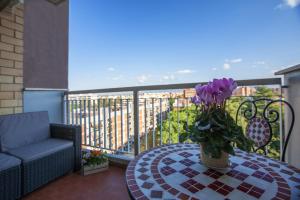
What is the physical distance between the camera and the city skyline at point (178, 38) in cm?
837

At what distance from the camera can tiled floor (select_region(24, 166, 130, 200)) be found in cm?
171

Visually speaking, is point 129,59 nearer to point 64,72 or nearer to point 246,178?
point 64,72

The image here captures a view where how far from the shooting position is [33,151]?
1.76 m

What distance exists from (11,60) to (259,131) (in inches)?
124

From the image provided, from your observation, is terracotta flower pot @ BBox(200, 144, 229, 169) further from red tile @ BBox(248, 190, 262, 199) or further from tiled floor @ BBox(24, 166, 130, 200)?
tiled floor @ BBox(24, 166, 130, 200)

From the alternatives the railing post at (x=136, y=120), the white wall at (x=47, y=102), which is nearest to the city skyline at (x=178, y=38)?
the white wall at (x=47, y=102)

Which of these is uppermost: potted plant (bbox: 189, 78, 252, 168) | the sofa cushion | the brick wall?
the brick wall

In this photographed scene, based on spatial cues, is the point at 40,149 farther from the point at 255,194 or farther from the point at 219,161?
the point at 255,194

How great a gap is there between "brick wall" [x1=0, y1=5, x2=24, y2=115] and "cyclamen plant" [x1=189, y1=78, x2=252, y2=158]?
262 centimetres

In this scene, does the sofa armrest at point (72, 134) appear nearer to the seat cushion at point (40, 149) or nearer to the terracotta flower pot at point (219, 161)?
the seat cushion at point (40, 149)

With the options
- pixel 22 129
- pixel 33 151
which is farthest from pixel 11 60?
pixel 33 151

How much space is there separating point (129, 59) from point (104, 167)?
11.2 m

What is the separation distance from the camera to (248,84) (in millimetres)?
1643

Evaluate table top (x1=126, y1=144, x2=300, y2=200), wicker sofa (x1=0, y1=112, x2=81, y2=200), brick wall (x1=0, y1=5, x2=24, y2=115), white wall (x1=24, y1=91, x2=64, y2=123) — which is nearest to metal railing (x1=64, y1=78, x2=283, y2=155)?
white wall (x1=24, y1=91, x2=64, y2=123)
